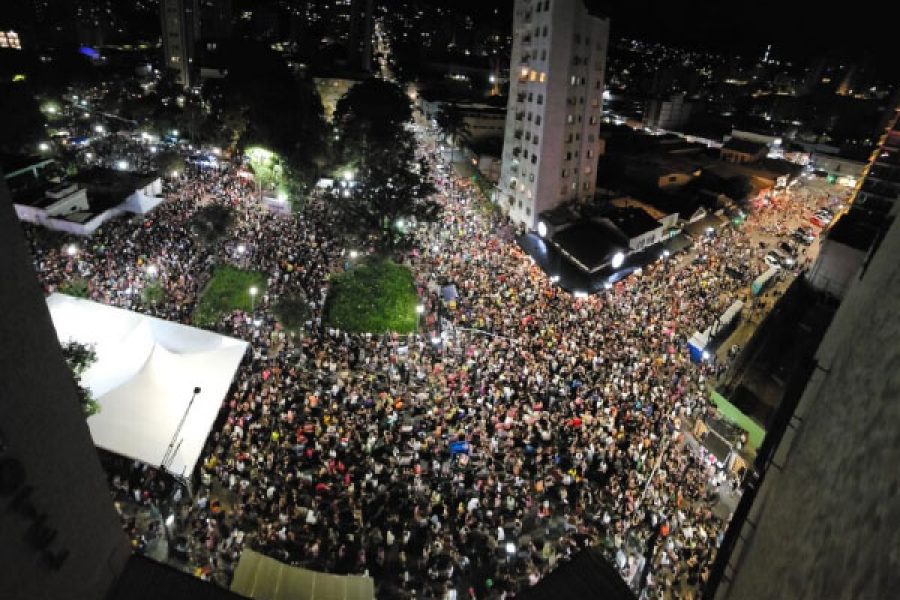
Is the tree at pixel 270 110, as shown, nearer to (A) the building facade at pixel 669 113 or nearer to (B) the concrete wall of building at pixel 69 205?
(B) the concrete wall of building at pixel 69 205

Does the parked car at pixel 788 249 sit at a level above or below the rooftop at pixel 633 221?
below

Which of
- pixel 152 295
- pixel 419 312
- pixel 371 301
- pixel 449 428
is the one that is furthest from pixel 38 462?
pixel 152 295

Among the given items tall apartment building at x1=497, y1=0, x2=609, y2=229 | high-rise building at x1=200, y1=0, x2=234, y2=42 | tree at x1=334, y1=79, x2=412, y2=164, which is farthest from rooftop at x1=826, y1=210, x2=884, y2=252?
high-rise building at x1=200, y1=0, x2=234, y2=42

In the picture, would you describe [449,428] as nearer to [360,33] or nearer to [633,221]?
[633,221]

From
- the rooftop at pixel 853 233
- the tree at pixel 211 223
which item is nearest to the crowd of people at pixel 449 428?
the tree at pixel 211 223

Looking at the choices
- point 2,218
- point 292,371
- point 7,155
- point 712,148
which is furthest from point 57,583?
point 712,148

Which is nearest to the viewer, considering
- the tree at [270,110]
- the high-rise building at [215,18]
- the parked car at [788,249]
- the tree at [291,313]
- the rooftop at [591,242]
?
the tree at [291,313]
